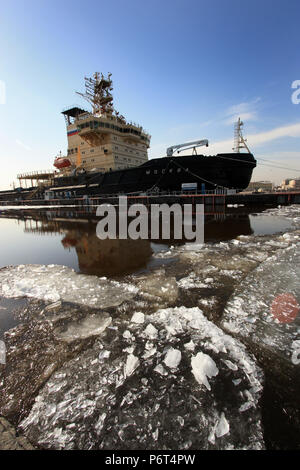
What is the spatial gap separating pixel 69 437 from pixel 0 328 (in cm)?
260

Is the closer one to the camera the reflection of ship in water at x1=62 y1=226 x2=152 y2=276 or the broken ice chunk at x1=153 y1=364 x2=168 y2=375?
the broken ice chunk at x1=153 y1=364 x2=168 y2=375

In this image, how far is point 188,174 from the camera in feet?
63.2

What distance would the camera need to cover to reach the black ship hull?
18.5 metres

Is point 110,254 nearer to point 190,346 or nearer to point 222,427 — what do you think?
point 190,346

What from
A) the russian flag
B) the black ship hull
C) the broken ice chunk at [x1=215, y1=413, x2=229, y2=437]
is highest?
the russian flag

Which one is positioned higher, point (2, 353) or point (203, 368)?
point (203, 368)

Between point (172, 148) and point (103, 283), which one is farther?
point (172, 148)

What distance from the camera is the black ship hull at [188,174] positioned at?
18.5 m

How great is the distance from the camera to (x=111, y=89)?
2781 cm

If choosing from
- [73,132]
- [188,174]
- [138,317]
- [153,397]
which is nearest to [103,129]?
[73,132]

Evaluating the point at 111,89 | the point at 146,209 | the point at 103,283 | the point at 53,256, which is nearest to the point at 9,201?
the point at 111,89

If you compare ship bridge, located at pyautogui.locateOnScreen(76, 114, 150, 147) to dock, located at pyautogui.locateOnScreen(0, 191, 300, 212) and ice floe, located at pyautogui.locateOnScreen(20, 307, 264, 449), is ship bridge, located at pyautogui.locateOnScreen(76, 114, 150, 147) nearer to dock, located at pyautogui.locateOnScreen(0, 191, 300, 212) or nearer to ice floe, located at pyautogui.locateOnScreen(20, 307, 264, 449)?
dock, located at pyautogui.locateOnScreen(0, 191, 300, 212)

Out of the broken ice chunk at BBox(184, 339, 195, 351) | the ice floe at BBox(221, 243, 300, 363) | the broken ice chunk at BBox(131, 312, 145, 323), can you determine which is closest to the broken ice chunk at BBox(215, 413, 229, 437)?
the broken ice chunk at BBox(184, 339, 195, 351)

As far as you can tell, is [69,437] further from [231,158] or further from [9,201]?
[9,201]
